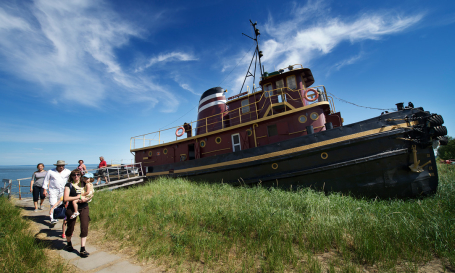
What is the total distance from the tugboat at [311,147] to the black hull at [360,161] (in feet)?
0.08

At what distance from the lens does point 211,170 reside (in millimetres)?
9281

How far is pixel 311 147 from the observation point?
7.09 m

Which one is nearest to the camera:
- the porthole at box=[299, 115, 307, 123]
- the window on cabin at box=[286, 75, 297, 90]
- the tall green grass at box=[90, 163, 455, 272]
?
the tall green grass at box=[90, 163, 455, 272]

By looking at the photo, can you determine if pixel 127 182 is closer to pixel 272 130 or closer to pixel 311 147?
pixel 272 130

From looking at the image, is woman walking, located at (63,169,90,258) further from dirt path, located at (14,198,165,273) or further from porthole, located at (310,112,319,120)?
porthole, located at (310,112,319,120)

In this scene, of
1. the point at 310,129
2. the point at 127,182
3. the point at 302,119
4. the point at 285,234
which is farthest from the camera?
the point at 127,182

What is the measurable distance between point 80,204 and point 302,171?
660 centimetres

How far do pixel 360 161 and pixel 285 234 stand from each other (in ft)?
13.8

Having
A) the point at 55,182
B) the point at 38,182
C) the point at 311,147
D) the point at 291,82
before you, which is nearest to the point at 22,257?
the point at 55,182

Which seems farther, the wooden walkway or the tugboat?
the wooden walkway

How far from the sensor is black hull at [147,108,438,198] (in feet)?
20.3

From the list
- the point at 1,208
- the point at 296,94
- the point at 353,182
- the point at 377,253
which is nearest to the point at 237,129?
the point at 296,94

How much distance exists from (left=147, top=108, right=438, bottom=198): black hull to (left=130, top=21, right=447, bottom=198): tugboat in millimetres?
26

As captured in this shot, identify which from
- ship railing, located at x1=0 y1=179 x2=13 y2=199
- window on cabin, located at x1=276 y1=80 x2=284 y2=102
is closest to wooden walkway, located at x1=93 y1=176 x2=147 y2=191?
ship railing, located at x1=0 y1=179 x2=13 y2=199
